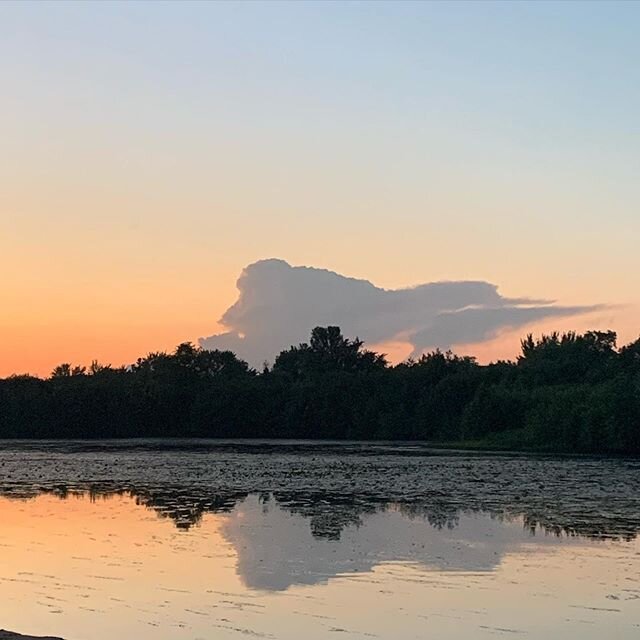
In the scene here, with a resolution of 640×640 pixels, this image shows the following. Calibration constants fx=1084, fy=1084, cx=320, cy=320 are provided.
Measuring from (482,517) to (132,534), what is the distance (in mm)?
8452

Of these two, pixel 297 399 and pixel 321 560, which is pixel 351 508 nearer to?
pixel 321 560

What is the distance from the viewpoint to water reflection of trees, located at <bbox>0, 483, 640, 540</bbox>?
23719 mm

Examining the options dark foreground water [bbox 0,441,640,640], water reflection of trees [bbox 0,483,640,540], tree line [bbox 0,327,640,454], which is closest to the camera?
dark foreground water [bbox 0,441,640,640]

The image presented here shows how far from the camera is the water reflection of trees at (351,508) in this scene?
2372 cm

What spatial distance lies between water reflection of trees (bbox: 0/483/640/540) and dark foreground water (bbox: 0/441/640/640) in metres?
0.07

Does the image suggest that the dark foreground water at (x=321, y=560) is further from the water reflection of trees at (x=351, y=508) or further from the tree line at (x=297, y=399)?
the tree line at (x=297, y=399)

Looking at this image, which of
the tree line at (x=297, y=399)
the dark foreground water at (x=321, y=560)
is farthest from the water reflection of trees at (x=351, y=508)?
the tree line at (x=297, y=399)

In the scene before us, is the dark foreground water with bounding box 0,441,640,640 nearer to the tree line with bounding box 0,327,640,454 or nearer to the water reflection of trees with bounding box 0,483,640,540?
the water reflection of trees with bounding box 0,483,640,540

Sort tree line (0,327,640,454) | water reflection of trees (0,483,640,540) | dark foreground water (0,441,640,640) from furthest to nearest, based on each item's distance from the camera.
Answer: tree line (0,327,640,454) → water reflection of trees (0,483,640,540) → dark foreground water (0,441,640,640)

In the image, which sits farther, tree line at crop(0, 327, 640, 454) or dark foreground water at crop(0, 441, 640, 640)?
tree line at crop(0, 327, 640, 454)

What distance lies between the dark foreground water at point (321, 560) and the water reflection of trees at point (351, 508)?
0.07 metres

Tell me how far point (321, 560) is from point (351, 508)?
959 centimetres

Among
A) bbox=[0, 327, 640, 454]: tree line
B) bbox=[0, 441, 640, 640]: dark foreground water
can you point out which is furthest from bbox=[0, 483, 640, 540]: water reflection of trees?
bbox=[0, 327, 640, 454]: tree line

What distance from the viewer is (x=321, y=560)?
1856 cm
